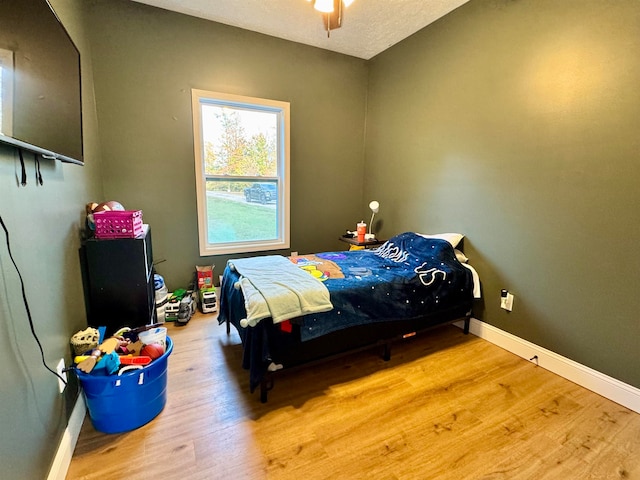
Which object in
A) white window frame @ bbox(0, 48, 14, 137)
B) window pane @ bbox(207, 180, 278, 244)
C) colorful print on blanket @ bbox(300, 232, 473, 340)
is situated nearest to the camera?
white window frame @ bbox(0, 48, 14, 137)

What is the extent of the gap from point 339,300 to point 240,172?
6.81ft

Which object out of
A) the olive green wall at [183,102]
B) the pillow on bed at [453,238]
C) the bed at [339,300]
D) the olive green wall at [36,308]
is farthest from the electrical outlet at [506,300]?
the olive green wall at [36,308]

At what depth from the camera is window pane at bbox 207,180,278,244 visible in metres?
3.21

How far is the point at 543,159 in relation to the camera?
2.07 meters

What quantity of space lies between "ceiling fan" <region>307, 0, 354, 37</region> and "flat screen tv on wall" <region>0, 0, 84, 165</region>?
129 cm

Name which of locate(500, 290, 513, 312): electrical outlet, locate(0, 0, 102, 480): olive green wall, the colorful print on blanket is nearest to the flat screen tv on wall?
locate(0, 0, 102, 480): olive green wall

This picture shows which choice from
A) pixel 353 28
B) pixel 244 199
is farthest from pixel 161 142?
pixel 353 28

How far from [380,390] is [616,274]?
161 cm

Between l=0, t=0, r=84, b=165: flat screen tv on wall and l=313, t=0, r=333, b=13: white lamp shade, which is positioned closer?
l=0, t=0, r=84, b=165: flat screen tv on wall

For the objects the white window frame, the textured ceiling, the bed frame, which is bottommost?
the bed frame

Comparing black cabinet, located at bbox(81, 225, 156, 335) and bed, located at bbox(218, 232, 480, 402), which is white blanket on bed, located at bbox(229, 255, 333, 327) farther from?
black cabinet, located at bbox(81, 225, 156, 335)

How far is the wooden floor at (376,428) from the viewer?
1322 millimetres

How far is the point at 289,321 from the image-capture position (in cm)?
173

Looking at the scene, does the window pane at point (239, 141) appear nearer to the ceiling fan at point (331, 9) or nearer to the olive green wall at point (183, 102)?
the olive green wall at point (183, 102)
